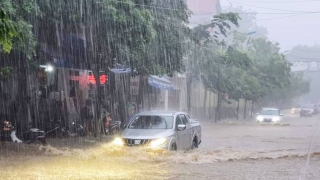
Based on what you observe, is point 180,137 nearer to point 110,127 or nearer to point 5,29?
point 110,127

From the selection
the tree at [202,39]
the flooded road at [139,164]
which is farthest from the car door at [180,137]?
the tree at [202,39]

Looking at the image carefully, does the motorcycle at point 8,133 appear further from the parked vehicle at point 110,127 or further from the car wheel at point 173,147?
the parked vehicle at point 110,127

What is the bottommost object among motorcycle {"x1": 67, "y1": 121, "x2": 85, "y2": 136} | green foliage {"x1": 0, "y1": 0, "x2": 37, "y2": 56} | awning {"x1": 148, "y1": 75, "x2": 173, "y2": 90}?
motorcycle {"x1": 67, "y1": 121, "x2": 85, "y2": 136}

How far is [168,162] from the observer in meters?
12.7

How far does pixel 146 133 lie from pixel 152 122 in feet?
3.17

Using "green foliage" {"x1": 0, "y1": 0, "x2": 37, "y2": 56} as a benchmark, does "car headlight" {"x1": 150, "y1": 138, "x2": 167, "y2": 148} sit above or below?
below

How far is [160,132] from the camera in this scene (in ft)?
46.3

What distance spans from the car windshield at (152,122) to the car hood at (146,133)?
1.04ft

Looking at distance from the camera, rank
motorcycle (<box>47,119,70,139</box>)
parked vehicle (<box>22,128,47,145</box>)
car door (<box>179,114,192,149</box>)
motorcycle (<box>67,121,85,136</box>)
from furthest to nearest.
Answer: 1. motorcycle (<box>67,121,85,136</box>)
2. motorcycle (<box>47,119,70,139</box>)
3. parked vehicle (<box>22,128,47,145</box>)
4. car door (<box>179,114,192,149</box>)

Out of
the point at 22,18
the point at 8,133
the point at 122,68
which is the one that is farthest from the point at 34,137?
the point at 122,68

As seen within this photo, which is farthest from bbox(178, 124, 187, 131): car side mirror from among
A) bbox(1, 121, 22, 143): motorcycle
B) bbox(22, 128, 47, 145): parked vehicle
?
bbox(1, 121, 22, 143): motorcycle

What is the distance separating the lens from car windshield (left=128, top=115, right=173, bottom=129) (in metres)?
14.7

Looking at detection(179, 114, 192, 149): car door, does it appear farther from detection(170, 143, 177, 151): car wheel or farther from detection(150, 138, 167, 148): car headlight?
detection(150, 138, 167, 148): car headlight

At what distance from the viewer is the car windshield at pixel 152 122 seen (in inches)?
579
